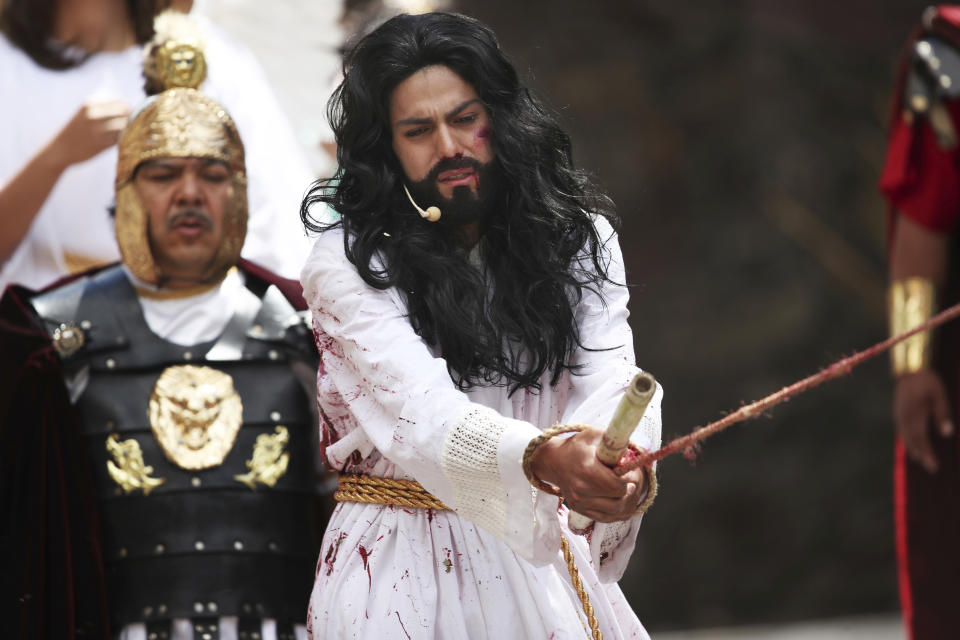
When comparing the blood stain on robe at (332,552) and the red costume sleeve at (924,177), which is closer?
the blood stain on robe at (332,552)

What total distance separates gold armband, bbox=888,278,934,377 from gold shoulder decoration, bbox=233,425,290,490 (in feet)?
5.72

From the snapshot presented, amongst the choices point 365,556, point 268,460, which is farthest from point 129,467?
point 365,556

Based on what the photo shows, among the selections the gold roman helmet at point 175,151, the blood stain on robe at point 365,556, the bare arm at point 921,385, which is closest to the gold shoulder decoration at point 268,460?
the gold roman helmet at point 175,151

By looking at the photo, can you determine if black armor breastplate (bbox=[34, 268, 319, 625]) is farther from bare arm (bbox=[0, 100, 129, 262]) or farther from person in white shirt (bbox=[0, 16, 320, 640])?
bare arm (bbox=[0, 100, 129, 262])

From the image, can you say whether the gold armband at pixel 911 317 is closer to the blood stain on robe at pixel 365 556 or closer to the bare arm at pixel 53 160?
the blood stain on robe at pixel 365 556

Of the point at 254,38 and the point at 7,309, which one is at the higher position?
the point at 254,38

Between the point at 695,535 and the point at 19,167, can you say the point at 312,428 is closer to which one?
the point at 19,167

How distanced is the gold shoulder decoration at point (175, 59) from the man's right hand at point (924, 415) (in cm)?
211

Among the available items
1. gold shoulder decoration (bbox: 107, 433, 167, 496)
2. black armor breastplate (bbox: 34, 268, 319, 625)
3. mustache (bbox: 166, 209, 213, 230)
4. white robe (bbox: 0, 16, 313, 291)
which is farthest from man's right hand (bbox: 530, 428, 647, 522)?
white robe (bbox: 0, 16, 313, 291)

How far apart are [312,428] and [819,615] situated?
20.2ft

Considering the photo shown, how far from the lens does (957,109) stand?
169 inches

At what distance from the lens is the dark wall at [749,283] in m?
9.40

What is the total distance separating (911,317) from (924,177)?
0.39 m

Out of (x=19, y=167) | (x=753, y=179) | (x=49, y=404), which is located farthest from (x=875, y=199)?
(x=49, y=404)
